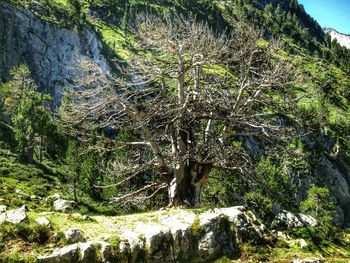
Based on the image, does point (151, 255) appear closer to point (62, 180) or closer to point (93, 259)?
point (93, 259)

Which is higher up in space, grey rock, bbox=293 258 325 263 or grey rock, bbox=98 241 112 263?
grey rock, bbox=98 241 112 263

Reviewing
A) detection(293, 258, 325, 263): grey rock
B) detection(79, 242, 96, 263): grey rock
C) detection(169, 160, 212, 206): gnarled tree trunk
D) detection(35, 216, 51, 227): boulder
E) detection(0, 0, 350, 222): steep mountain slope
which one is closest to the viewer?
detection(79, 242, 96, 263): grey rock

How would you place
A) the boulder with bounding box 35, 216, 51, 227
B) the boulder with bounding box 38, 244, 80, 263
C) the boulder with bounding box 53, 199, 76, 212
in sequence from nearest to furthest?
the boulder with bounding box 38, 244, 80, 263 < the boulder with bounding box 35, 216, 51, 227 < the boulder with bounding box 53, 199, 76, 212

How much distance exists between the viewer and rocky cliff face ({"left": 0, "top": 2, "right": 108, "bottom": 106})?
116 metres

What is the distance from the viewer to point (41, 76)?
120 metres

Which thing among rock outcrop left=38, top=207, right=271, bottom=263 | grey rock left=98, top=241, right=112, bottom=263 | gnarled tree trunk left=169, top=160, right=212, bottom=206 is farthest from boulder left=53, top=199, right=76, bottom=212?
grey rock left=98, top=241, right=112, bottom=263

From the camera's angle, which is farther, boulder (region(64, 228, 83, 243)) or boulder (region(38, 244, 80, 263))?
boulder (region(64, 228, 83, 243))

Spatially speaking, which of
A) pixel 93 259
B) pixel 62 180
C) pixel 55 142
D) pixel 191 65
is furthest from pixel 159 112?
pixel 55 142

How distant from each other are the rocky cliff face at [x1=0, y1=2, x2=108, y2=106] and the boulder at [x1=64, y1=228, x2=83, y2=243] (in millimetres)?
103778

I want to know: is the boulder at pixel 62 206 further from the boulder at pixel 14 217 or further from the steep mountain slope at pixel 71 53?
the steep mountain slope at pixel 71 53

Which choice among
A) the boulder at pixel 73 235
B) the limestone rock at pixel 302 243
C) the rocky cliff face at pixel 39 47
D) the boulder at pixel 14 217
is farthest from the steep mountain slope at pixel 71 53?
the boulder at pixel 73 235

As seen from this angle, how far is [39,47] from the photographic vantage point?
12388cm

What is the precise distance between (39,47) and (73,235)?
122m

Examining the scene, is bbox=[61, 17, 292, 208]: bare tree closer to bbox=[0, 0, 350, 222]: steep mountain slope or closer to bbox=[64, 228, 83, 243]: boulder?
bbox=[64, 228, 83, 243]: boulder
